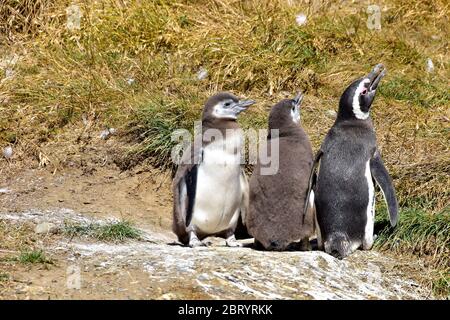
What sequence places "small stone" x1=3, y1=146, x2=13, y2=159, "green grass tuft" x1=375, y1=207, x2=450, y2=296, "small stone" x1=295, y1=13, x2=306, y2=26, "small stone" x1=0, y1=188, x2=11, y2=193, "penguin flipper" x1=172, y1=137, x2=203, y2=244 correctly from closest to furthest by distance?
1. "green grass tuft" x1=375, y1=207, x2=450, y2=296
2. "penguin flipper" x1=172, y1=137, x2=203, y2=244
3. "small stone" x1=0, y1=188, x2=11, y2=193
4. "small stone" x1=3, y1=146, x2=13, y2=159
5. "small stone" x1=295, y1=13, x2=306, y2=26

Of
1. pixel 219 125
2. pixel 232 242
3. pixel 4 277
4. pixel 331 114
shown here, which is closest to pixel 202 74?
pixel 331 114

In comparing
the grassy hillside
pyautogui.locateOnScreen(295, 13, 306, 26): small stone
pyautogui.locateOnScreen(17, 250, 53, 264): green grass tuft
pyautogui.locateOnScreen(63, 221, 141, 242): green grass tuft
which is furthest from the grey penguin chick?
pyautogui.locateOnScreen(295, 13, 306, 26): small stone

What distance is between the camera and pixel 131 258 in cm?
524

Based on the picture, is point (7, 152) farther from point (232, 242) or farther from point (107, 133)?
point (232, 242)

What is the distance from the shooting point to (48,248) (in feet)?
18.0

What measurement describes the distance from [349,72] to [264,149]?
2323 mm

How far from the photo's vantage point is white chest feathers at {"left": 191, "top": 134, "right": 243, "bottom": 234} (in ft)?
19.6

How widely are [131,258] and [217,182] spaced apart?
3.20 ft

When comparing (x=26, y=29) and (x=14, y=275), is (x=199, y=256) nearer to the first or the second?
(x=14, y=275)

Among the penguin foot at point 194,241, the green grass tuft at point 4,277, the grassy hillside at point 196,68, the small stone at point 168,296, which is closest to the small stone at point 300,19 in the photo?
the grassy hillside at point 196,68

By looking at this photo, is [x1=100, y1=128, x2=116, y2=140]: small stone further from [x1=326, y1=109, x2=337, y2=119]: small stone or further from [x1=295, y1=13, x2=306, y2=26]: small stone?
[x1=295, y1=13, x2=306, y2=26]: small stone

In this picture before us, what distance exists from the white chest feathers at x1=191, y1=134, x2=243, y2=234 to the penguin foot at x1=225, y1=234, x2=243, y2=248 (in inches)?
6.0

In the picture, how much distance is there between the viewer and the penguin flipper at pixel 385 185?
574 cm

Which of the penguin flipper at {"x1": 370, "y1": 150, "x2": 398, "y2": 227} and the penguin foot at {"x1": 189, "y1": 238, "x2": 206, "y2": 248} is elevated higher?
the penguin flipper at {"x1": 370, "y1": 150, "x2": 398, "y2": 227}
